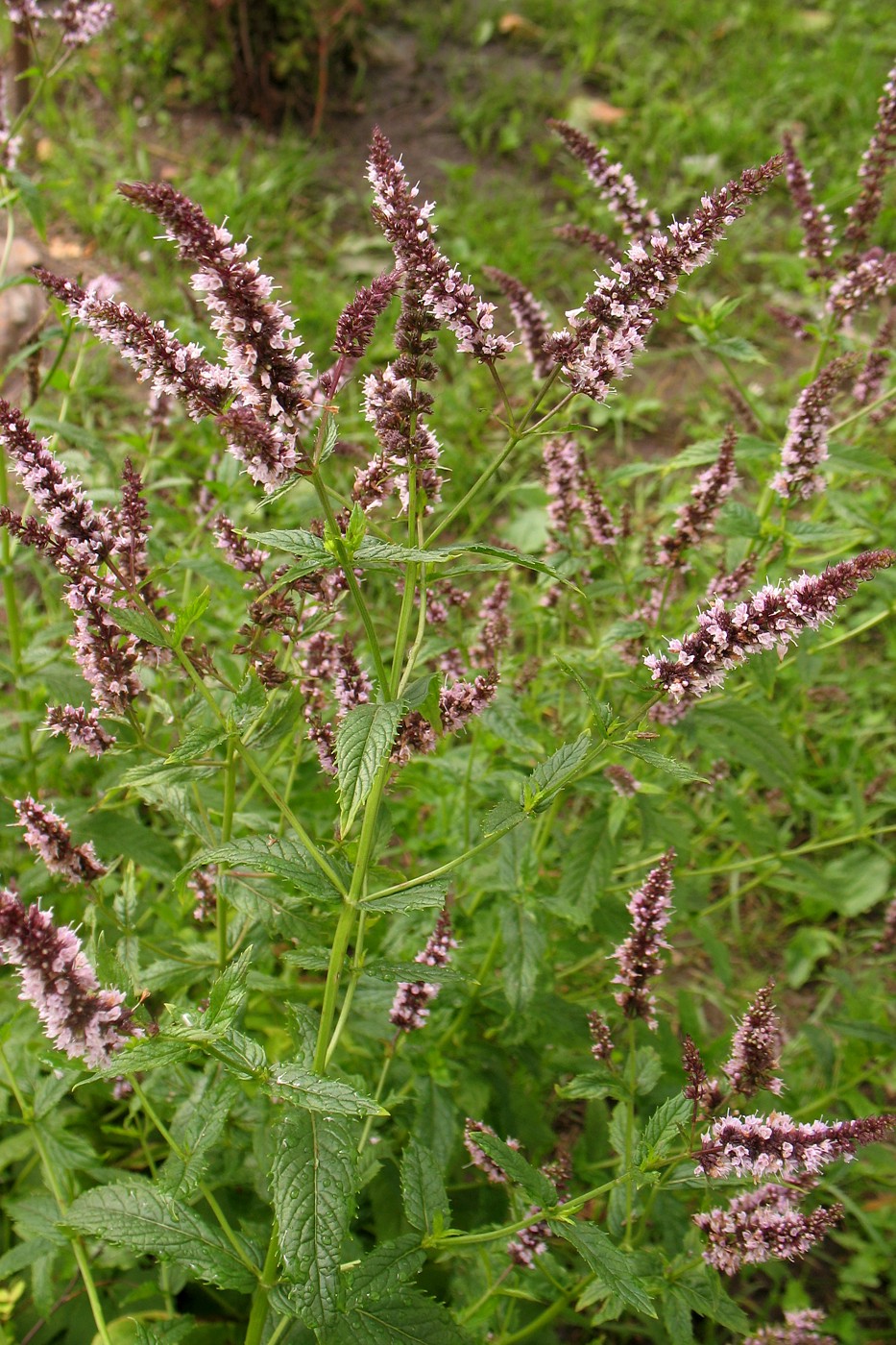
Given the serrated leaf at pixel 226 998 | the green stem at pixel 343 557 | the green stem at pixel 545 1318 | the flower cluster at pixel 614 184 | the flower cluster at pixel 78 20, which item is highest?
the flower cluster at pixel 78 20

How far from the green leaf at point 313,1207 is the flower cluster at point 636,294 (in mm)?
1394

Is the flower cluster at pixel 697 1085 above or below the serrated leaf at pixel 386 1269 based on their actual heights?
above

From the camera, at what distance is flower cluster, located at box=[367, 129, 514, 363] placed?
5.88ft

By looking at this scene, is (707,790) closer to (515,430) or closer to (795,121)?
(515,430)

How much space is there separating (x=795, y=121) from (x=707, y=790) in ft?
18.2

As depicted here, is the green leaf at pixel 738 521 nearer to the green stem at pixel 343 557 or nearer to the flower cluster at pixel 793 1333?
the green stem at pixel 343 557

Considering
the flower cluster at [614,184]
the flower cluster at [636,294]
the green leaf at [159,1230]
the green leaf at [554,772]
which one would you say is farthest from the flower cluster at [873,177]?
the green leaf at [159,1230]

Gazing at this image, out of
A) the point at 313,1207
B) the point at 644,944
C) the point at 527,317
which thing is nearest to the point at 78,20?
the point at 527,317

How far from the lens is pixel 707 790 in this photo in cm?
419

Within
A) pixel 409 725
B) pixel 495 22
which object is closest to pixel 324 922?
pixel 409 725

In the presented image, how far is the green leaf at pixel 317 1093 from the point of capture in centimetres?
173

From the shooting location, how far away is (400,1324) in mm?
2102

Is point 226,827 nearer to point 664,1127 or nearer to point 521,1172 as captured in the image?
point 521,1172

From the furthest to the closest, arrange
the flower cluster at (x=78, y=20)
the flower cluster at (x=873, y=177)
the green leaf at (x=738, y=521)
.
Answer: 1. the flower cluster at (x=78, y=20)
2. the flower cluster at (x=873, y=177)
3. the green leaf at (x=738, y=521)
